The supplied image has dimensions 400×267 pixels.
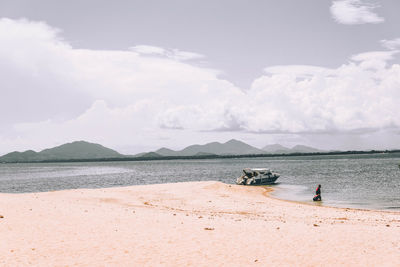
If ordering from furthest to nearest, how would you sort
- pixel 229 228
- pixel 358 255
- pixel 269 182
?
pixel 269 182, pixel 229 228, pixel 358 255

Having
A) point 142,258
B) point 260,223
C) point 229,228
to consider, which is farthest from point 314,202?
point 142,258

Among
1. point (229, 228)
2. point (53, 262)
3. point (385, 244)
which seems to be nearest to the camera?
point (53, 262)

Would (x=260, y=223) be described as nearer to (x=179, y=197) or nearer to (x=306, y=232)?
(x=306, y=232)

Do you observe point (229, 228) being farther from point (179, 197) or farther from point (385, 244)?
point (179, 197)

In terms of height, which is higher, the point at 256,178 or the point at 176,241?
the point at 176,241

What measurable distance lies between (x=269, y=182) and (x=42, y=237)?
2080 inches

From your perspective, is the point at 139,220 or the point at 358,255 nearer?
the point at 358,255

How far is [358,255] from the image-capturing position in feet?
46.8

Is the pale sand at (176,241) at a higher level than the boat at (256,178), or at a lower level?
higher

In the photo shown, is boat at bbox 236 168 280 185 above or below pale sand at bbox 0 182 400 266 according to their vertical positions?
below

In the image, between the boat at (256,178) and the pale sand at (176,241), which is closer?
the pale sand at (176,241)

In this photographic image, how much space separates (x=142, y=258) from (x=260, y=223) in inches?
370

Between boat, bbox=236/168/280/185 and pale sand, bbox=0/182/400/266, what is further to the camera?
boat, bbox=236/168/280/185

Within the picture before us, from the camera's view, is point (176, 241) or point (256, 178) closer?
point (176, 241)
